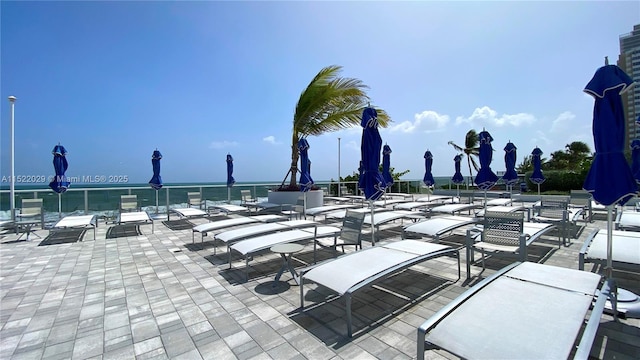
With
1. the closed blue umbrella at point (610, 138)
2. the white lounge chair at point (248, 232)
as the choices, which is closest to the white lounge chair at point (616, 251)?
the closed blue umbrella at point (610, 138)

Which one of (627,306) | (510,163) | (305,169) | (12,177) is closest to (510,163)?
(510,163)

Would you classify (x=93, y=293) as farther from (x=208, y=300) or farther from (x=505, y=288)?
(x=505, y=288)

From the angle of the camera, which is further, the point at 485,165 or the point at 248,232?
the point at 485,165

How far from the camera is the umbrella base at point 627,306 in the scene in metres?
2.70

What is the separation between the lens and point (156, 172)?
384 inches

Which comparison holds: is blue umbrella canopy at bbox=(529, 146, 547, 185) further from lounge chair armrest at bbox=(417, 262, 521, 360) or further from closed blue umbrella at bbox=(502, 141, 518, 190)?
Result: lounge chair armrest at bbox=(417, 262, 521, 360)

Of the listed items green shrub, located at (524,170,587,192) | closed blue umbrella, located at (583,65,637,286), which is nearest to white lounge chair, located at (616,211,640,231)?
closed blue umbrella, located at (583,65,637,286)

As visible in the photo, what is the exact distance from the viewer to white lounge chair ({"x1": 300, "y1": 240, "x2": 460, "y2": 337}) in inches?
110

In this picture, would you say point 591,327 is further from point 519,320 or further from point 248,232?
point 248,232

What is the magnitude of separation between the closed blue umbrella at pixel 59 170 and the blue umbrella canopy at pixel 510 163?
48.9 feet

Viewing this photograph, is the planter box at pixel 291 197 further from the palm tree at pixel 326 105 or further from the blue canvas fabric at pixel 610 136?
the blue canvas fabric at pixel 610 136

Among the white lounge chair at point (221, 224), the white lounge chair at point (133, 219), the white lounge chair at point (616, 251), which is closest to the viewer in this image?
the white lounge chair at point (616, 251)

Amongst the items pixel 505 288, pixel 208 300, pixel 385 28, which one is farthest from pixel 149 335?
pixel 385 28

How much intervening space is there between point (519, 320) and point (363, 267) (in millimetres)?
1557
